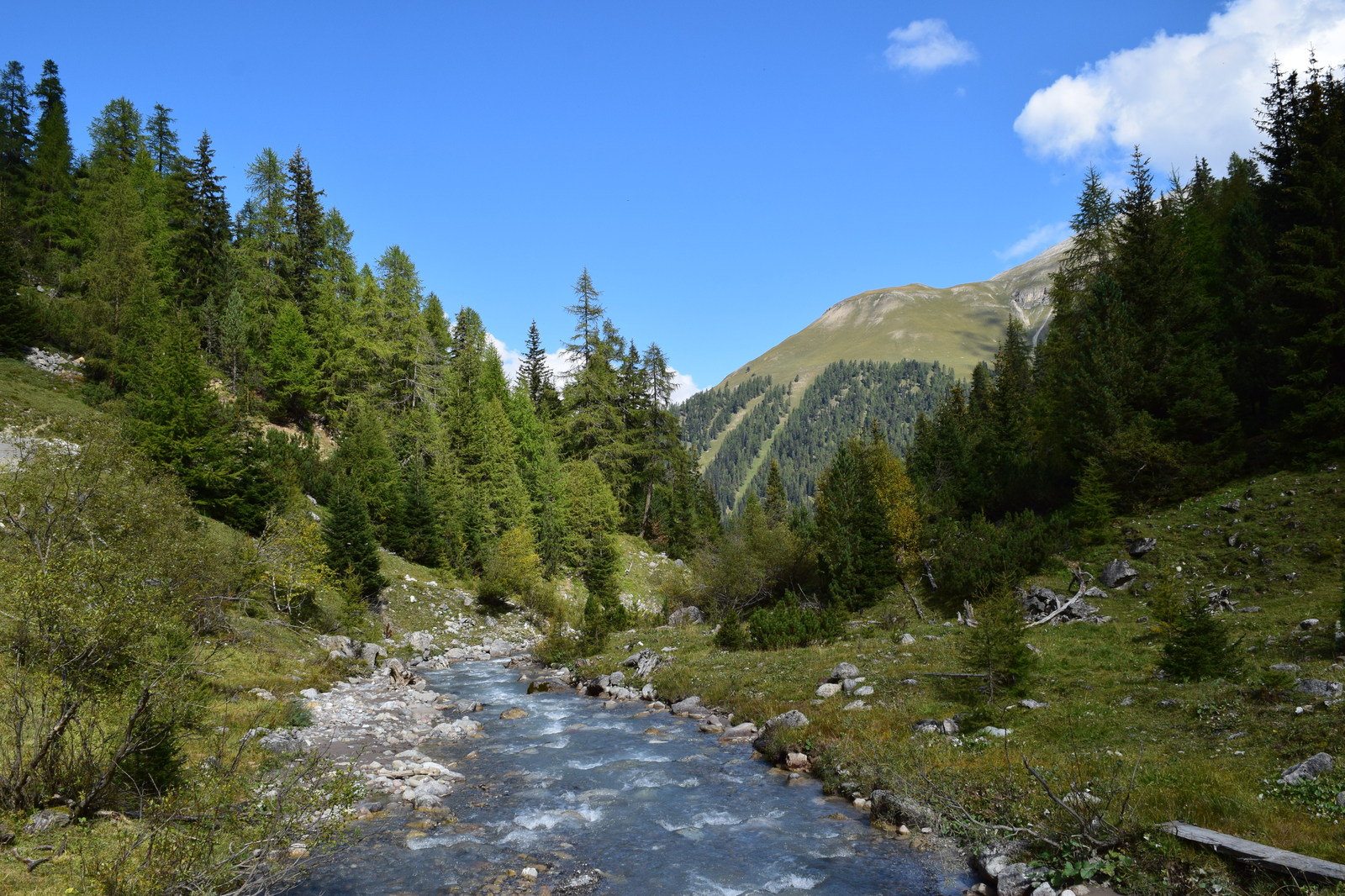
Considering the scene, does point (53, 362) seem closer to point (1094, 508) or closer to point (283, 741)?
point (283, 741)

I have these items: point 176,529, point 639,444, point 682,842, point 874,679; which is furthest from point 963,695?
point 639,444

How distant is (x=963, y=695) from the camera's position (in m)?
17.1

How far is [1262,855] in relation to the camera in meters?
7.30

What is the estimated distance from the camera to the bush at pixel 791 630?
2958 cm

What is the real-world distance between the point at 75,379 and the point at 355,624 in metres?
25.0

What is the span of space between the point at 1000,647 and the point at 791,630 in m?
14.5

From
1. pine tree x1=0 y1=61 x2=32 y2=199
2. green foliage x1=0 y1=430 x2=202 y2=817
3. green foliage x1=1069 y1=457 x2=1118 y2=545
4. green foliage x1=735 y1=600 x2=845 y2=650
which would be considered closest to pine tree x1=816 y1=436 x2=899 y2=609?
green foliage x1=735 y1=600 x2=845 y2=650

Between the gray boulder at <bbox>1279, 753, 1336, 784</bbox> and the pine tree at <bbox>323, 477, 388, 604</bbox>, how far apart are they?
1470 inches

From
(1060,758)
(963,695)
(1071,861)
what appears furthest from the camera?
(963,695)

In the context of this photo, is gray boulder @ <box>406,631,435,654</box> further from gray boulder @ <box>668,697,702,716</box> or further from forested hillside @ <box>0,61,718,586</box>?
gray boulder @ <box>668,697,702,716</box>

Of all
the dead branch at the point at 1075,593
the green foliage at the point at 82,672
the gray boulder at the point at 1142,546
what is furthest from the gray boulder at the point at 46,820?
the gray boulder at the point at 1142,546

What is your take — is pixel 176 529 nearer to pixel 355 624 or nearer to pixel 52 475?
pixel 52 475

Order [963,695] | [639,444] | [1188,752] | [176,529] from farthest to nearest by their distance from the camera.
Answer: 1. [639,444]
2. [176,529]
3. [963,695]
4. [1188,752]

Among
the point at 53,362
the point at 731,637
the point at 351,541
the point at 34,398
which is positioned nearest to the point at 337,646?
the point at 351,541
